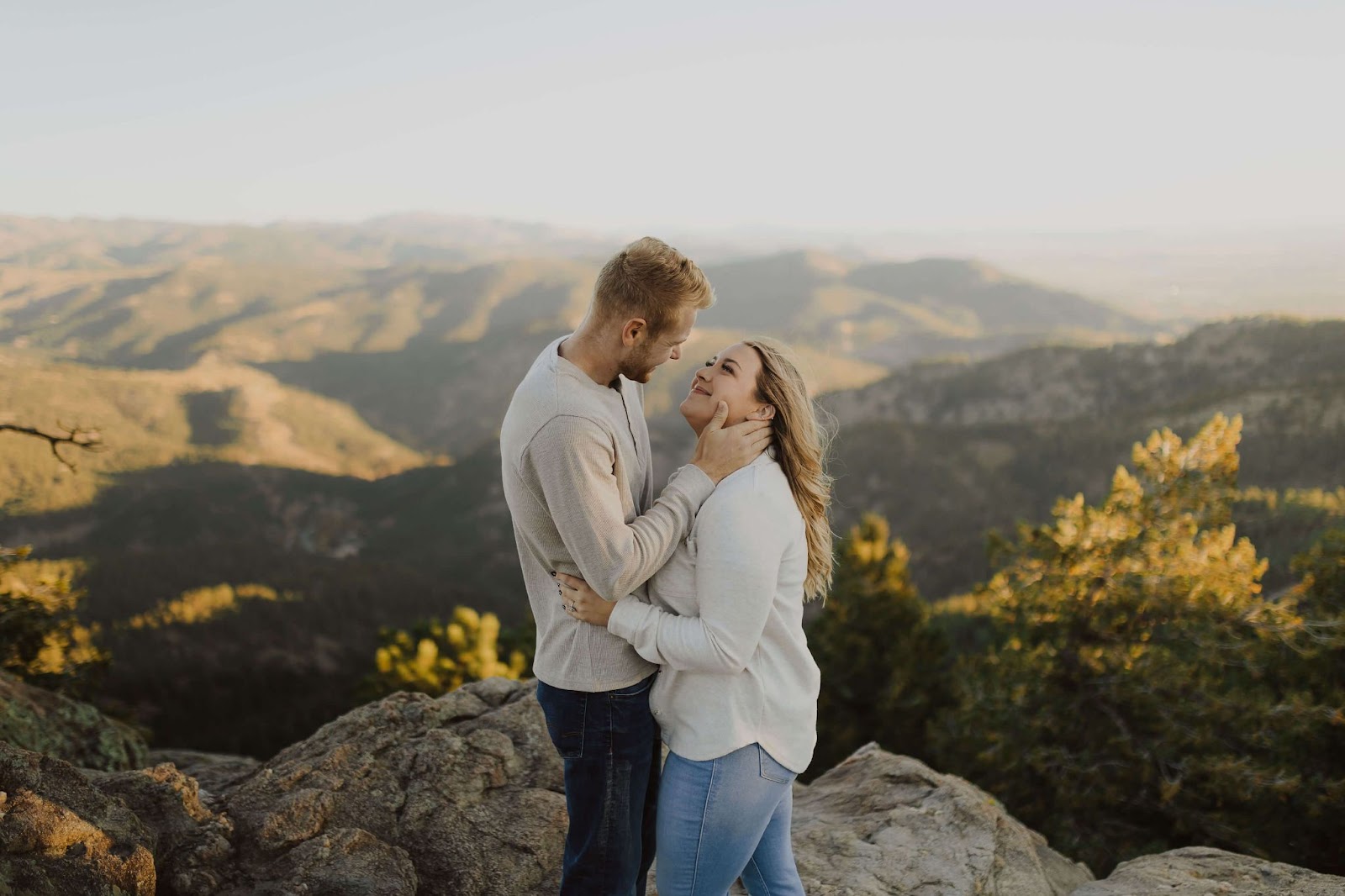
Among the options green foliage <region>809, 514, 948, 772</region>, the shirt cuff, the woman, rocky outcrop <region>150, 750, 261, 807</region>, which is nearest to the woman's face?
the woman

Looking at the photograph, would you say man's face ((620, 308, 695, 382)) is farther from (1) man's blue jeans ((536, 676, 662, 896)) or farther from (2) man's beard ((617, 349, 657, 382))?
(1) man's blue jeans ((536, 676, 662, 896))

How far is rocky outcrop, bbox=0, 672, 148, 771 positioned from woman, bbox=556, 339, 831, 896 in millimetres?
5524

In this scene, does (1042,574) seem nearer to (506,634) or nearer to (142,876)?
(142,876)

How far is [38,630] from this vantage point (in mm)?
14039

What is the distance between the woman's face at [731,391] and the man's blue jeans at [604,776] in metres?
1.28

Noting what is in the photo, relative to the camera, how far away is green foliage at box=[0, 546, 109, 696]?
13141 mm

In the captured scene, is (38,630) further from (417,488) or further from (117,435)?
(117,435)

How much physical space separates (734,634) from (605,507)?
740 millimetres

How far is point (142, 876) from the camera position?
13.6ft

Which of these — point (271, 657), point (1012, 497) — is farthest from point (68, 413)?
point (1012, 497)

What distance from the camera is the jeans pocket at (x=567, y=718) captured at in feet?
12.3

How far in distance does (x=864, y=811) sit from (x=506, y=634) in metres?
21.0

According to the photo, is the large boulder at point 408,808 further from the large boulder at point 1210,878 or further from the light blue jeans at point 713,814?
the large boulder at point 1210,878

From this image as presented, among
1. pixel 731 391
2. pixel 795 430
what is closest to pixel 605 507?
pixel 731 391
